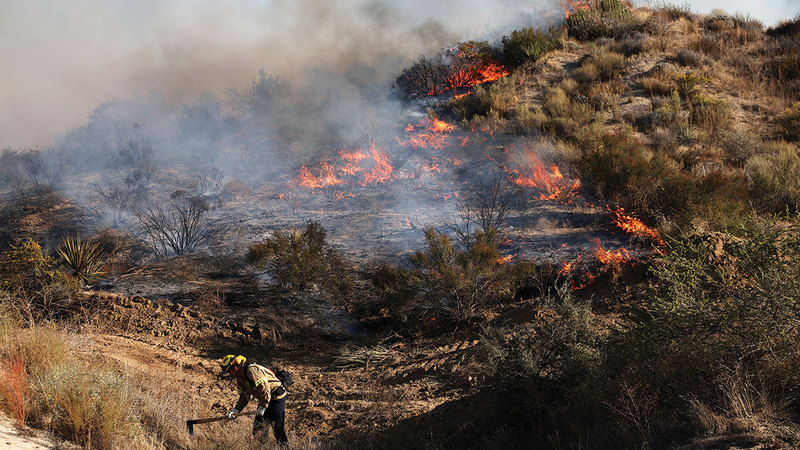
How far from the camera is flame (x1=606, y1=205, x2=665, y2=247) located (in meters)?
9.61

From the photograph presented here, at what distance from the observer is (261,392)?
17.8 feet

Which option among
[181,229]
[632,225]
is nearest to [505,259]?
[632,225]

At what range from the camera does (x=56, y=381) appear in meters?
4.54

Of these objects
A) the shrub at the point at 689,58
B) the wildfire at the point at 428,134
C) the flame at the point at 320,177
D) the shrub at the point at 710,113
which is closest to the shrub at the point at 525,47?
the shrub at the point at 689,58

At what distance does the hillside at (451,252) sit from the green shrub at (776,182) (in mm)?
95

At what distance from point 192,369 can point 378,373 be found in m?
2.88

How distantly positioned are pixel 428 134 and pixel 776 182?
11.1 meters

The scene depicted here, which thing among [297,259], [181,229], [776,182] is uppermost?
[776,182]

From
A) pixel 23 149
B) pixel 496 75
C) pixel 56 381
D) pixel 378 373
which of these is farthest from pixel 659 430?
pixel 23 149

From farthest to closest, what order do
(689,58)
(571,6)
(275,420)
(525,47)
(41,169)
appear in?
(571,6) < (525,47) < (41,169) < (689,58) < (275,420)

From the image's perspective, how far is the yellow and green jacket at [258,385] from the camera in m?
5.42

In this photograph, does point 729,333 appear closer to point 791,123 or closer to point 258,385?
point 258,385

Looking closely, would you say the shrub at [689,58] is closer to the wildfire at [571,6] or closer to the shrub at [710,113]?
the shrub at [710,113]

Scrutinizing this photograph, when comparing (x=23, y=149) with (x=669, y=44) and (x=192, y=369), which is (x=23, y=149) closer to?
(x=192, y=369)
